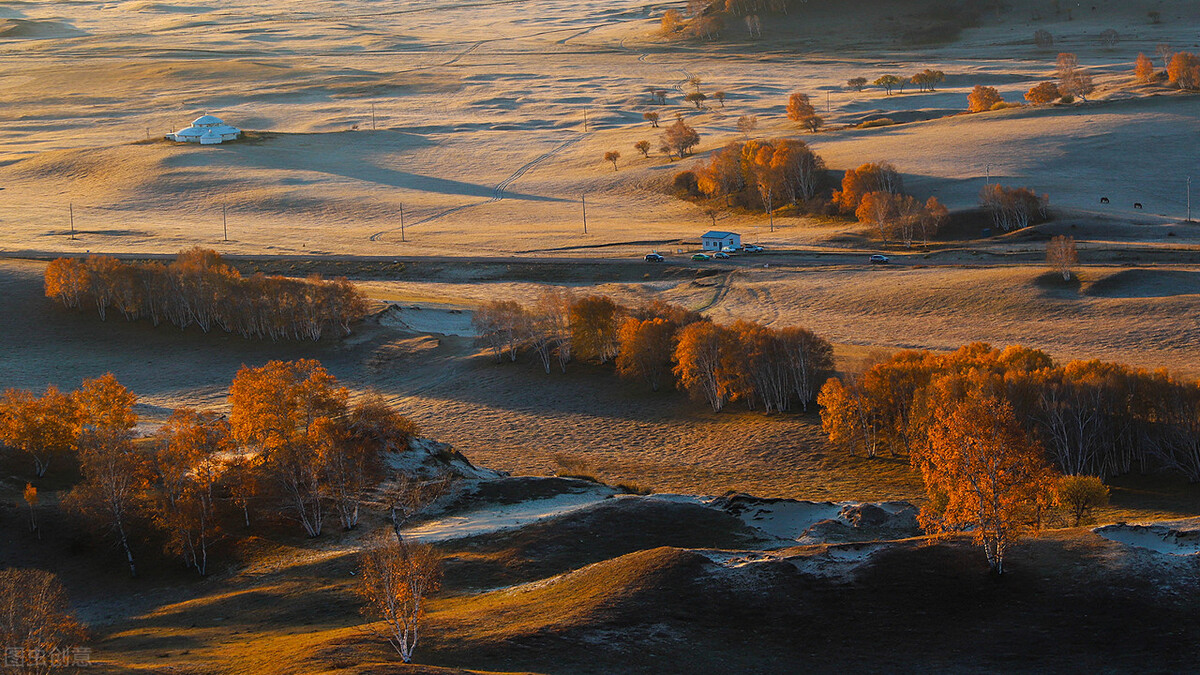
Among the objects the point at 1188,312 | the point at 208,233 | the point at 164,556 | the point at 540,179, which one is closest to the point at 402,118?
the point at 540,179

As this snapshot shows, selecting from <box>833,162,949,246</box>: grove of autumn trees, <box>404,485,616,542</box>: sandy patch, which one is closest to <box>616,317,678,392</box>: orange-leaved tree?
<box>404,485,616,542</box>: sandy patch

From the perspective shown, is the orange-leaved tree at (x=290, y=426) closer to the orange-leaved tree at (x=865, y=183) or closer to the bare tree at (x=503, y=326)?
the bare tree at (x=503, y=326)

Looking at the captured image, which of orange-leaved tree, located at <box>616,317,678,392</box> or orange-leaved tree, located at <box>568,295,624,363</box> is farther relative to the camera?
orange-leaved tree, located at <box>568,295,624,363</box>

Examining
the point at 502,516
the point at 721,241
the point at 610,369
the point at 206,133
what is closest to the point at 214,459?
the point at 502,516

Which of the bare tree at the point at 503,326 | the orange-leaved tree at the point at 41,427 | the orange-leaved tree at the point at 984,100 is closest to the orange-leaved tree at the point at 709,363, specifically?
the bare tree at the point at 503,326

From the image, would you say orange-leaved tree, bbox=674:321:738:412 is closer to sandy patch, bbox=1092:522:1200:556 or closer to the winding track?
sandy patch, bbox=1092:522:1200:556

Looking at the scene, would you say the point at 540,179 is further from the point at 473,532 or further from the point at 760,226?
the point at 473,532
